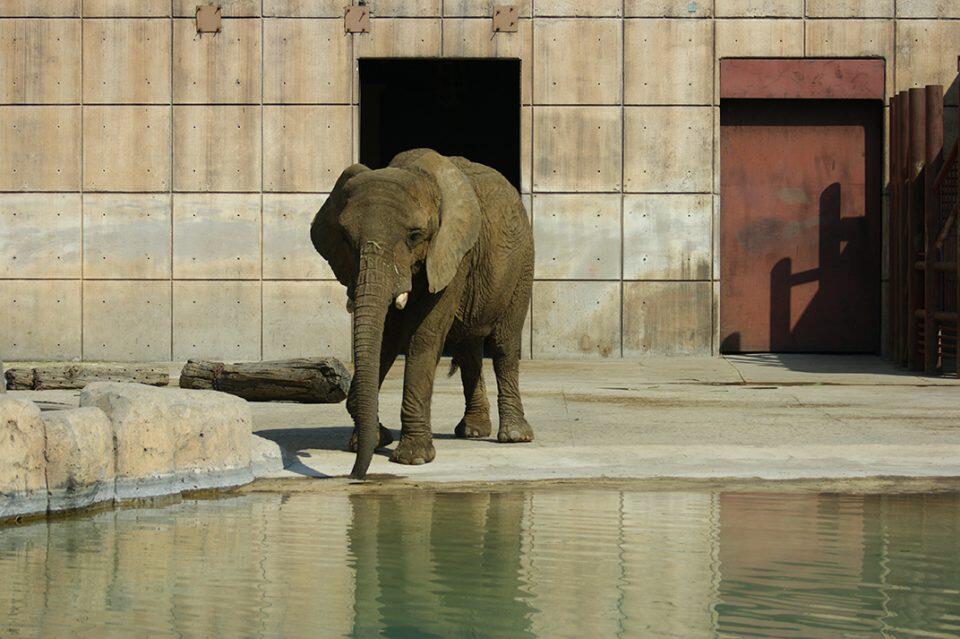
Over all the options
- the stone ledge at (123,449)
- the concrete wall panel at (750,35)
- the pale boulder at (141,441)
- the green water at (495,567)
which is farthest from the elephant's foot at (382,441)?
the concrete wall panel at (750,35)

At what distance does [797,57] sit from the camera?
20453mm

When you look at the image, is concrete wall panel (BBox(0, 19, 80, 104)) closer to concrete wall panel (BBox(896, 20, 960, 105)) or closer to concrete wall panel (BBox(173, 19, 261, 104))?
concrete wall panel (BBox(173, 19, 261, 104))

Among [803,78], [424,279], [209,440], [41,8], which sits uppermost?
[41,8]

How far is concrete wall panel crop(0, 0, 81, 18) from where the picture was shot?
20500 millimetres

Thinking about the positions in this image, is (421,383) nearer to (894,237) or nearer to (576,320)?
(576,320)

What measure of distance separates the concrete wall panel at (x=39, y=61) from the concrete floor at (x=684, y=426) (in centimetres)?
585

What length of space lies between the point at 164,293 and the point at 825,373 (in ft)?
26.9

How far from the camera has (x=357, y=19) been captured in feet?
66.8

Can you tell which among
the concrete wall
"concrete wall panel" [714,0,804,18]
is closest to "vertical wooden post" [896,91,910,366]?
the concrete wall

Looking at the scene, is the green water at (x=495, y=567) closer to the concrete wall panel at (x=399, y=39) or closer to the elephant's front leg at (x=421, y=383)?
the elephant's front leg at (x=421, y=383)

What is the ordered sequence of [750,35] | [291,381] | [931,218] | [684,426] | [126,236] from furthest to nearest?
[126,236] < [750,35] < [931,218] < [291,381] < [684,426]

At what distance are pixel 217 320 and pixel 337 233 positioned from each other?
9.64 metres

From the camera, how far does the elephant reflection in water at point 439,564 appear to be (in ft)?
21.8

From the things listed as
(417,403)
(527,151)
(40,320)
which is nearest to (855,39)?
(527,151)
